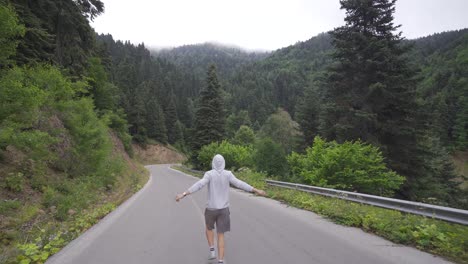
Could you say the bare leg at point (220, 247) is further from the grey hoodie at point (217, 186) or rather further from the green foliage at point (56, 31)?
the green foliage at point (56, 31)

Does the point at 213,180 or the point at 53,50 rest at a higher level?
the point at 53,50

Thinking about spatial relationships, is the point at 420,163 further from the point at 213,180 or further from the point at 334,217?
the point at 213,180

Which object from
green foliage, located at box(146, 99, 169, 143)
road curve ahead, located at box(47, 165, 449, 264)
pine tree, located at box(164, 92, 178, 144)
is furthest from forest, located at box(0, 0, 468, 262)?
pine tree, located at box(164, 92, 178, 144)

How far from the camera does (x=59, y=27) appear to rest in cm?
2403

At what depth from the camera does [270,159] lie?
29.8 metres

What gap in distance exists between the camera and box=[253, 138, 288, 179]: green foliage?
96.3 feet

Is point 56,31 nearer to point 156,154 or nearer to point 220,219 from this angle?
point 220,219

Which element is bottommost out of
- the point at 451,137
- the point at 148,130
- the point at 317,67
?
the point at 451,137

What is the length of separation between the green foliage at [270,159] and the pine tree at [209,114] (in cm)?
1831

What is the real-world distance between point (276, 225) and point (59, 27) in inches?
820

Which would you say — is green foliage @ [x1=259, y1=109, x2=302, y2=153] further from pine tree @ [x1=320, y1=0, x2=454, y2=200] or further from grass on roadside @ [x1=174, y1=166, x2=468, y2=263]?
grass on roadside @ [x1=174, y1=166, x2=468, y2=263]

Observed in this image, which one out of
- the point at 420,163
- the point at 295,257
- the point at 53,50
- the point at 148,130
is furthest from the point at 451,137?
the point at 295,257

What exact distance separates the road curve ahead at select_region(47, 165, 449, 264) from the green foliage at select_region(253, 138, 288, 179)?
17.2m

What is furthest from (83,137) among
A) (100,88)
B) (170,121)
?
(170,121)
